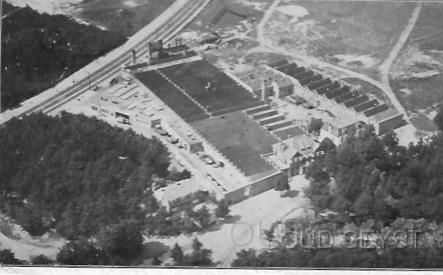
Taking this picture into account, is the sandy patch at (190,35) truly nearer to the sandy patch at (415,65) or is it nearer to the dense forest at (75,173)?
the dense forest at (75,173)

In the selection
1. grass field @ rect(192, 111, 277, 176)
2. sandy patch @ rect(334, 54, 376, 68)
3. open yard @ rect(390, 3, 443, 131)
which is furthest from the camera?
sandy patch @ rect(334, 54, 376, 68)

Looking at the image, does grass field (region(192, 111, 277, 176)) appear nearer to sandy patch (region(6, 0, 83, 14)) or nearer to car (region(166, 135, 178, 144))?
car (region(166, 135, 178, 144))

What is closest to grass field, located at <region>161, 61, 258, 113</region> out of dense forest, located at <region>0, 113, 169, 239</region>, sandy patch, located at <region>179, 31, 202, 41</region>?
sandy patch, located at <region>179, 31, 202, 41</region>

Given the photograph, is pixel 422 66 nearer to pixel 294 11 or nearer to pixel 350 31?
pixel 350 31

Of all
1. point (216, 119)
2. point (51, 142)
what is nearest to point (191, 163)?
point (216, 119)

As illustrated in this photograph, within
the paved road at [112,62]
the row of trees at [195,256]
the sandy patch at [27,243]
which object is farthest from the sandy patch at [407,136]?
the sandy patch at [27,243]

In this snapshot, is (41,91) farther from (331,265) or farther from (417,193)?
(417,193)
